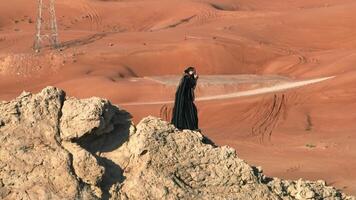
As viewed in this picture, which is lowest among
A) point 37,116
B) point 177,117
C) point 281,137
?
point 281,137

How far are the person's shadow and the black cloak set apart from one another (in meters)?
2.83

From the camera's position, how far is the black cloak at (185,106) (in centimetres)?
1106

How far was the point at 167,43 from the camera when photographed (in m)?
33.1

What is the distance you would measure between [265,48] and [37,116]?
87.5ft


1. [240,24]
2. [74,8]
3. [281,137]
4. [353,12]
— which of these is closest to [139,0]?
[74,8]

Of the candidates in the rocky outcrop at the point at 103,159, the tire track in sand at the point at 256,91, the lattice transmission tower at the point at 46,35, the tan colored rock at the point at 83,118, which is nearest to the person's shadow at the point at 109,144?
the rocky outcrop at the point at 103,159

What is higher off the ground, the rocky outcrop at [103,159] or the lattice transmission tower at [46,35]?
the rocky outcrop at [103,159]

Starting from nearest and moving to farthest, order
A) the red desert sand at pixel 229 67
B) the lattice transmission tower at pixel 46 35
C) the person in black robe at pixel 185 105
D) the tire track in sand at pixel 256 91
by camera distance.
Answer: the person in black robe at pixel 185 105, the red desert sand at pixel 229 67, the tire track in sand at pixel 256 91, the lattice transmission tower at pixel 46 35

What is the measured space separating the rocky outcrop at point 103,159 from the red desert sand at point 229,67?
5394 mm

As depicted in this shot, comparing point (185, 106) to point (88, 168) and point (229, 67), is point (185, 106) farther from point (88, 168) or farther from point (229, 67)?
point (229, 67)

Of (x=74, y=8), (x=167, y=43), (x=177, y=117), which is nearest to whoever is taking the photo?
(x=177, y=117)

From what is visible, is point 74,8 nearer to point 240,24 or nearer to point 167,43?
point 240,24

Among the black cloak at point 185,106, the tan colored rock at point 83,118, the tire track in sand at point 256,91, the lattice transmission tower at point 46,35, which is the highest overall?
the tan colored rock at point 83,118

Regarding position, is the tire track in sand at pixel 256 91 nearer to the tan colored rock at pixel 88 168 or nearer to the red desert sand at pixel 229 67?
the red desert sand at pixel 229 67
